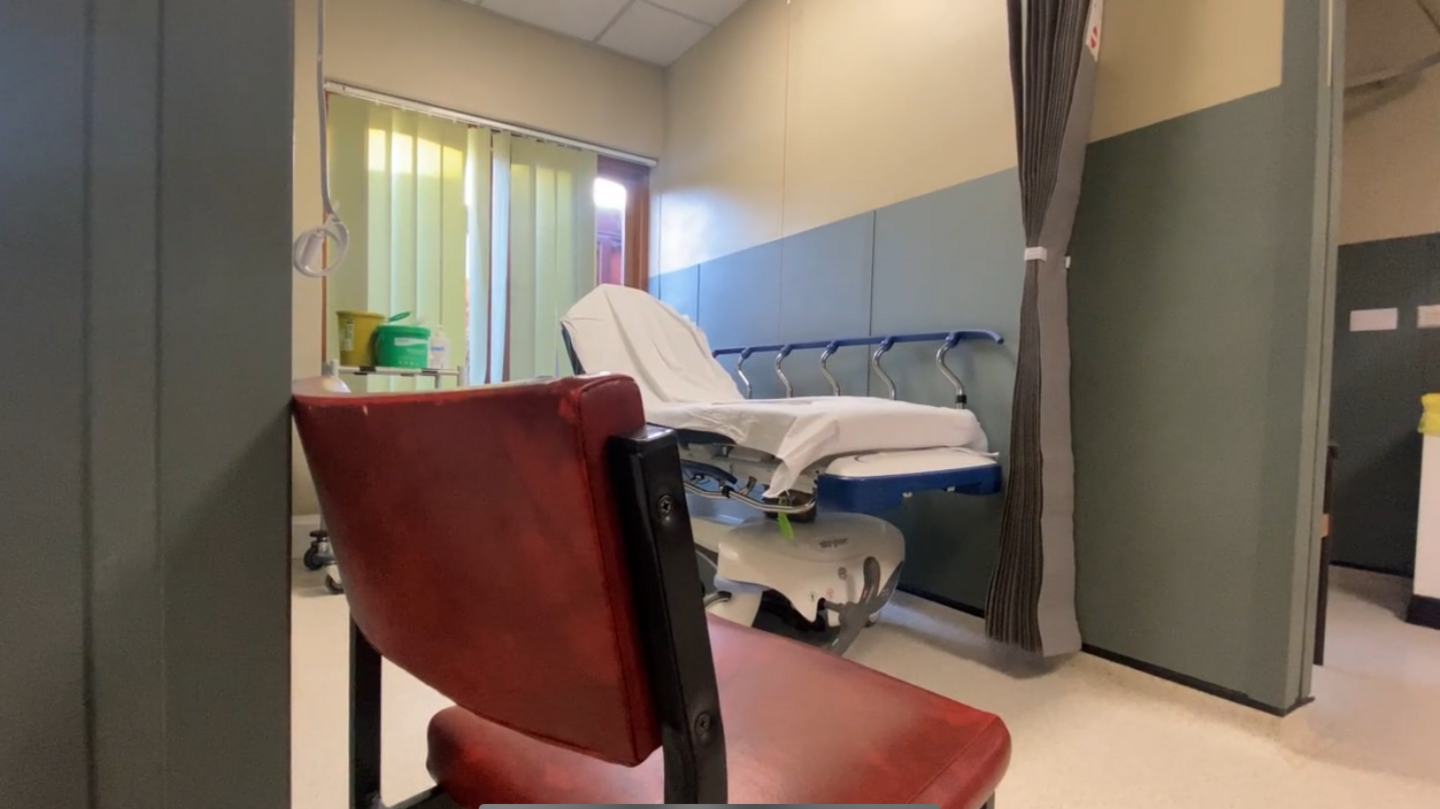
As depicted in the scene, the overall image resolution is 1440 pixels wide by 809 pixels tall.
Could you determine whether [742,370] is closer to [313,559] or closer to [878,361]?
[878,361]

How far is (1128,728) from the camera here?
1362 millimetres

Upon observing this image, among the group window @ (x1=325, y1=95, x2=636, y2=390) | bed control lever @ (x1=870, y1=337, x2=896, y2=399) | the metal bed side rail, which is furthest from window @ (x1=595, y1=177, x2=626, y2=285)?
bed control lever @ (x1=870, y1=337, x2=896, y2=399)

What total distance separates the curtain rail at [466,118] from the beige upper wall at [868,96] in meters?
0.29

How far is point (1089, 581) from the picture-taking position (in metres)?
1.65

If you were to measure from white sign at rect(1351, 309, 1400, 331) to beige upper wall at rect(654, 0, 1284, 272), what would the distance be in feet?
6.27

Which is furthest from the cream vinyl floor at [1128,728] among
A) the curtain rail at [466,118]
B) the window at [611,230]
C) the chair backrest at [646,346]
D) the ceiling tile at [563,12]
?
the ceiling tile at [563,12]

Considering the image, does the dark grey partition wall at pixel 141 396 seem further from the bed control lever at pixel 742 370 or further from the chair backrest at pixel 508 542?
the bed control lever at pixel 742 370

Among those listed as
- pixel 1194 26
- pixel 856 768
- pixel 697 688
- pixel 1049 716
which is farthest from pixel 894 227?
pixel 697 688

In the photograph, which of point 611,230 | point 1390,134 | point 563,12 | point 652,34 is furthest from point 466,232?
point 1390,134

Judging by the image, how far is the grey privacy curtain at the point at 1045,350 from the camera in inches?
61.3

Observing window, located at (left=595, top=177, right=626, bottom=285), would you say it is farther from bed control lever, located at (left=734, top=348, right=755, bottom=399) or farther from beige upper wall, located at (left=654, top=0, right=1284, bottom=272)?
bed control lever, located at (left=734, top=348, right=755, bottom=399)

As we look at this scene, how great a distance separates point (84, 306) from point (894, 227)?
7.02ft

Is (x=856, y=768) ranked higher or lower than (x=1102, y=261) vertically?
lower

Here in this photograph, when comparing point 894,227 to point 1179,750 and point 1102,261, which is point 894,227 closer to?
point 1102,261
